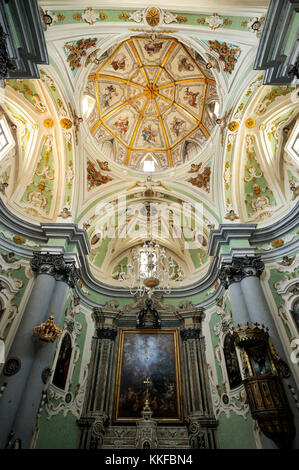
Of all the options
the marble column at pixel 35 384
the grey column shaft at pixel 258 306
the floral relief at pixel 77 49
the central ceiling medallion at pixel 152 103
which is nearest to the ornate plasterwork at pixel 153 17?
the floral relief at pixel 77 49

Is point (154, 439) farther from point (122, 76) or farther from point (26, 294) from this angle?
point (122, 76)

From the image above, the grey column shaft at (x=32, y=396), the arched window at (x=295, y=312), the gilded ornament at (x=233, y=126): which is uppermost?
the gilded ornament at (x=233, y=126)

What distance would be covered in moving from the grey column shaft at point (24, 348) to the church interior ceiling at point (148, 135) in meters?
3.01

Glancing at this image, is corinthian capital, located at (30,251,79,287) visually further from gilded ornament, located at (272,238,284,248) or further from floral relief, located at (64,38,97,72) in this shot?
gilded ornament, located at (272,238,284,248)

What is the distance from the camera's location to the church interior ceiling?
8867mm

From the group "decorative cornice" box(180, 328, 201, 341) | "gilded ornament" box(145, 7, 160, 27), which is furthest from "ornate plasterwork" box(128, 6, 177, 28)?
"decorative cornice" box(180, 328, 201, 341)

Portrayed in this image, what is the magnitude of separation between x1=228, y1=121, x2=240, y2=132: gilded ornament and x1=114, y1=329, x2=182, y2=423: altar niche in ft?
28.6

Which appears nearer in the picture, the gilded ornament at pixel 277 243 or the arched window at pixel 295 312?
the arched window at pixel 295 312

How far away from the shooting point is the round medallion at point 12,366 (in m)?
7.06

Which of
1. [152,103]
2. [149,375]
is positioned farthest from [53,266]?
[152,103]

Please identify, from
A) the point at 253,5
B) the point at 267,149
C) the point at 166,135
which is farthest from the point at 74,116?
the point at 267,149

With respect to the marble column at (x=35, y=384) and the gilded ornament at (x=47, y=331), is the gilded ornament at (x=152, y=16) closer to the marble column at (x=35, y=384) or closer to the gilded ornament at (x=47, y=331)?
the marble column at (x=35, y=384)

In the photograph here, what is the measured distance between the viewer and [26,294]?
347 inches
